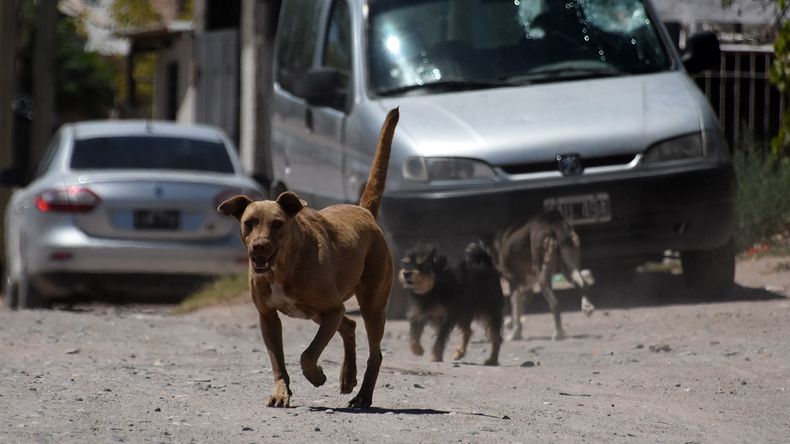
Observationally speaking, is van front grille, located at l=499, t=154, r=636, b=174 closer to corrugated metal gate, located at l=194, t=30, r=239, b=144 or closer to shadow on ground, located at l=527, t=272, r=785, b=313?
shadow on ground, located at l=527, t=272, r=785, b=313

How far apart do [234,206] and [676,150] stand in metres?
4.83

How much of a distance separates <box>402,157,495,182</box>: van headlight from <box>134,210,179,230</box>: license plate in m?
2.53

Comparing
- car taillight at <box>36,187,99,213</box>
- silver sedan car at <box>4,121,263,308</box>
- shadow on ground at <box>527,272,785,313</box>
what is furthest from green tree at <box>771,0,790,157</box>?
car taillight at <box>36,187,99,213</box>

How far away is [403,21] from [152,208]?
2390 mm

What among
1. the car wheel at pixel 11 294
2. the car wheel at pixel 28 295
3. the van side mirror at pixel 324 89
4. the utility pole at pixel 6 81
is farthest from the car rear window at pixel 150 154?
the utility pole at pixel 6 81

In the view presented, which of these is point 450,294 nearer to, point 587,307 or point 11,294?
point 587,307

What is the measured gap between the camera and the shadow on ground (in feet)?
35.9

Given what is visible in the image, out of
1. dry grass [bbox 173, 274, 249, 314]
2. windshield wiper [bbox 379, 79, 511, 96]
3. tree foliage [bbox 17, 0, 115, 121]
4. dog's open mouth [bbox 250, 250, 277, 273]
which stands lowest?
tree foliage [bbox 17, 0, 115, 121]

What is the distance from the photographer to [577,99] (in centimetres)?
1059

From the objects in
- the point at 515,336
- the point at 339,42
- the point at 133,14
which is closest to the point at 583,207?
the point at 515,336

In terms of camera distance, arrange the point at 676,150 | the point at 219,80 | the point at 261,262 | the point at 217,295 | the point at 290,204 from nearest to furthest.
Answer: the point at 261,262 < the point at 290,204 < the point at 676,150 < the point at 217,295 < the point at 219,80

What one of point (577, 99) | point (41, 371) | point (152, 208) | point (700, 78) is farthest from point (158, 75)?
point (41, 371)

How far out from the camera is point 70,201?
38.7 feet

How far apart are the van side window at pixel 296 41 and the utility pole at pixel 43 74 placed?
901 cm
